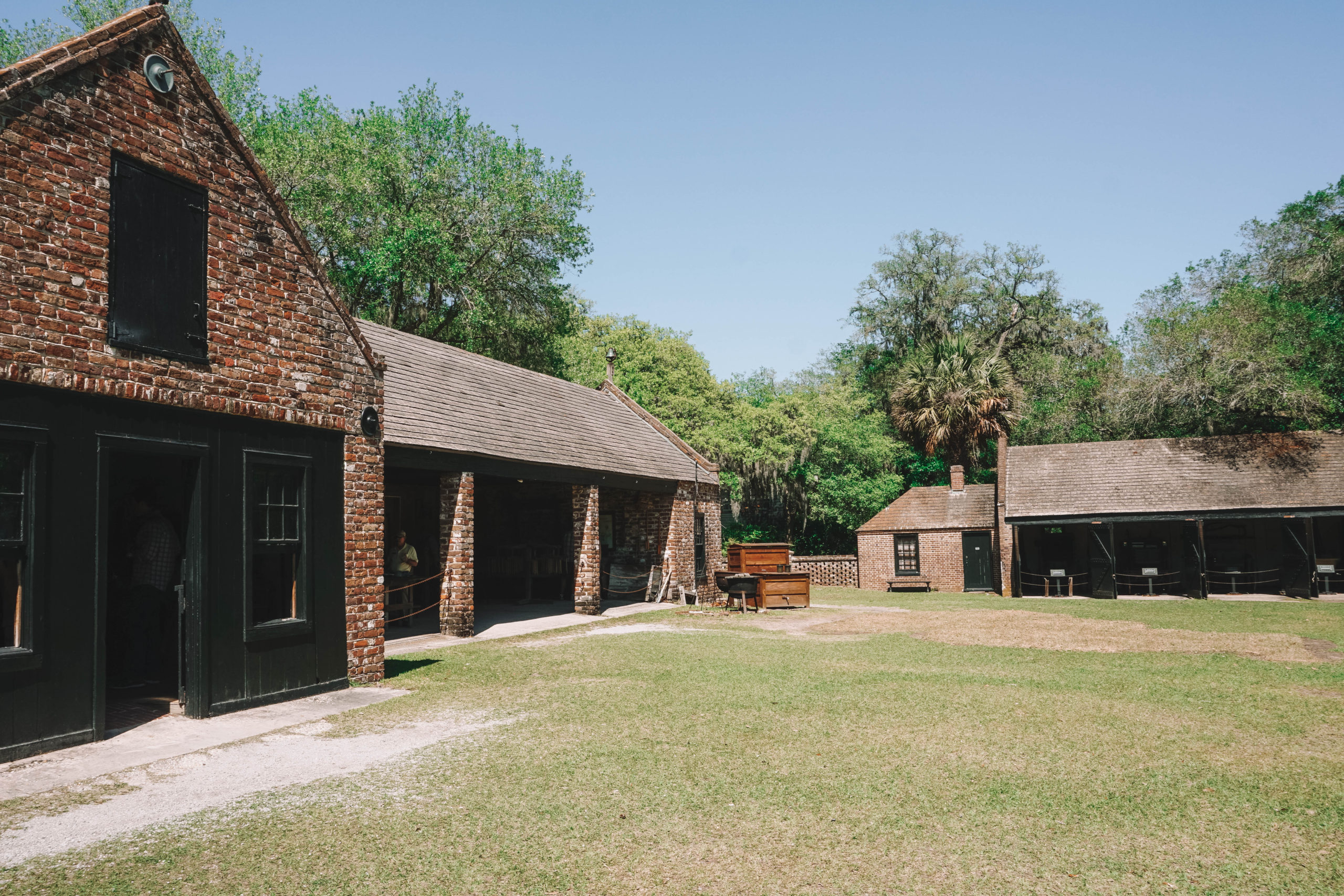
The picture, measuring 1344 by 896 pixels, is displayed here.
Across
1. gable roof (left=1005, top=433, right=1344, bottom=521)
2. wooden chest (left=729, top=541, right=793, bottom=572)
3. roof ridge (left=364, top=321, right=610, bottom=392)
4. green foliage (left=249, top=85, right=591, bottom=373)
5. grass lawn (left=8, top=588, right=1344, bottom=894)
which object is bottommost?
grass lawn (left=8, top=588, right=1344, bottom=894)

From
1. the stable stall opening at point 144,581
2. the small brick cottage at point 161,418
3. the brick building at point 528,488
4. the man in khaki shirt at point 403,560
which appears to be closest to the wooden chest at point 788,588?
the brick building at point 528,488

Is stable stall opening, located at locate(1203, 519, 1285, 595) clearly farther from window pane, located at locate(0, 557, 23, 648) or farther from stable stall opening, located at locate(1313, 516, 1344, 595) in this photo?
window pane, located at locate(0, 557, 23, 648)

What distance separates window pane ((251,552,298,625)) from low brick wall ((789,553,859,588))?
25.5 m

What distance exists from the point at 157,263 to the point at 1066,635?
1590 cm

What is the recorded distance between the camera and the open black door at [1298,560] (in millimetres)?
A: 25969

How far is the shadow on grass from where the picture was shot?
11.1 metres

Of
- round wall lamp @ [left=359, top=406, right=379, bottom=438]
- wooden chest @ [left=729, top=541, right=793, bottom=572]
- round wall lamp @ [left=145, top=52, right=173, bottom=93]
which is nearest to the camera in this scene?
round wall lamp @ [left=145, top=52, right=173, bottom=93]

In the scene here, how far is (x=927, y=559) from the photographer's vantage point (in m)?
31.6

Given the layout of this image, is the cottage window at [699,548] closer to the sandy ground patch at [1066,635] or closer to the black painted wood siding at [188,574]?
the sandy ground patch at [1066,635]

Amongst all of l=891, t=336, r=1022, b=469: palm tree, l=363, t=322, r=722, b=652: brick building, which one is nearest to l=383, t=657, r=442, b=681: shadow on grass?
l=363, t=322, r=722, b=652: brick building

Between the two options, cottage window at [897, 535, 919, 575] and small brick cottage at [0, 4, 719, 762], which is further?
cottage window at [897, 535, 919, 575]

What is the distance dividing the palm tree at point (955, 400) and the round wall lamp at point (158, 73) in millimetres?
32725

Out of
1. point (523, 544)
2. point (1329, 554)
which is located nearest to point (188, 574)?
point (523, 544)

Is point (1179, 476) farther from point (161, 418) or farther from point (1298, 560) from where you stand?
point (161, 418)
